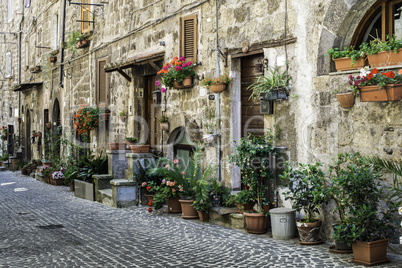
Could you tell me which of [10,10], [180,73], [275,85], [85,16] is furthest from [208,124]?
[10,10]

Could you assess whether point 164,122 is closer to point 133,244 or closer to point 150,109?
point 150,109

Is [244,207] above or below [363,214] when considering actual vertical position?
below

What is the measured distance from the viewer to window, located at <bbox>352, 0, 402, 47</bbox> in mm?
5785

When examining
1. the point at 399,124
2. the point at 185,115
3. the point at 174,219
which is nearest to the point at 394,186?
the point at 399,124

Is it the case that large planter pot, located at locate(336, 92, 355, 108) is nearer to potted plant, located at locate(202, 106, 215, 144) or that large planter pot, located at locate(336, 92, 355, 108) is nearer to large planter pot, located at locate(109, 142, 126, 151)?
potted plant, located at locate(202, 106, 215, 144)

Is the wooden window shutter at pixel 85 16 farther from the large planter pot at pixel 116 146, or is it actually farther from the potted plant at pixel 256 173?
the potted plant at pixel 256 173

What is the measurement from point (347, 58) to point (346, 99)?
0.50 m

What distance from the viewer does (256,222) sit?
7.01 m

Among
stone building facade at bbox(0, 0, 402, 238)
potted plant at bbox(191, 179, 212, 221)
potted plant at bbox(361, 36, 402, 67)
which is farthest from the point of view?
potted plant at bbox(191, 179, 212, 221)

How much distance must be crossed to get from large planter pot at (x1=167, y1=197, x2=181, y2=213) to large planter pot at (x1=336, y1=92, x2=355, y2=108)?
3776mm

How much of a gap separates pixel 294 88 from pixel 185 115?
10.4ft

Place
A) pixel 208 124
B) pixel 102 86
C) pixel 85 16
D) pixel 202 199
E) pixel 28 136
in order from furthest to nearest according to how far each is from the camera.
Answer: pixel 28 136
pixel 85 16
pixel 102 86
pixel 208 124
pixel 202 199

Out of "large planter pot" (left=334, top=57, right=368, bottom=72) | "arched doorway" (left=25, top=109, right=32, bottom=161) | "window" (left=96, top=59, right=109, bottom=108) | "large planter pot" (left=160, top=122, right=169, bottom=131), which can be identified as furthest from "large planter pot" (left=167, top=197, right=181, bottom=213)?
"arched doorway" (left=25, top=109, right=32, bottom=161)

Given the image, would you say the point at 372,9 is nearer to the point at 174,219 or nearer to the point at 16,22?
the point at 174,219
